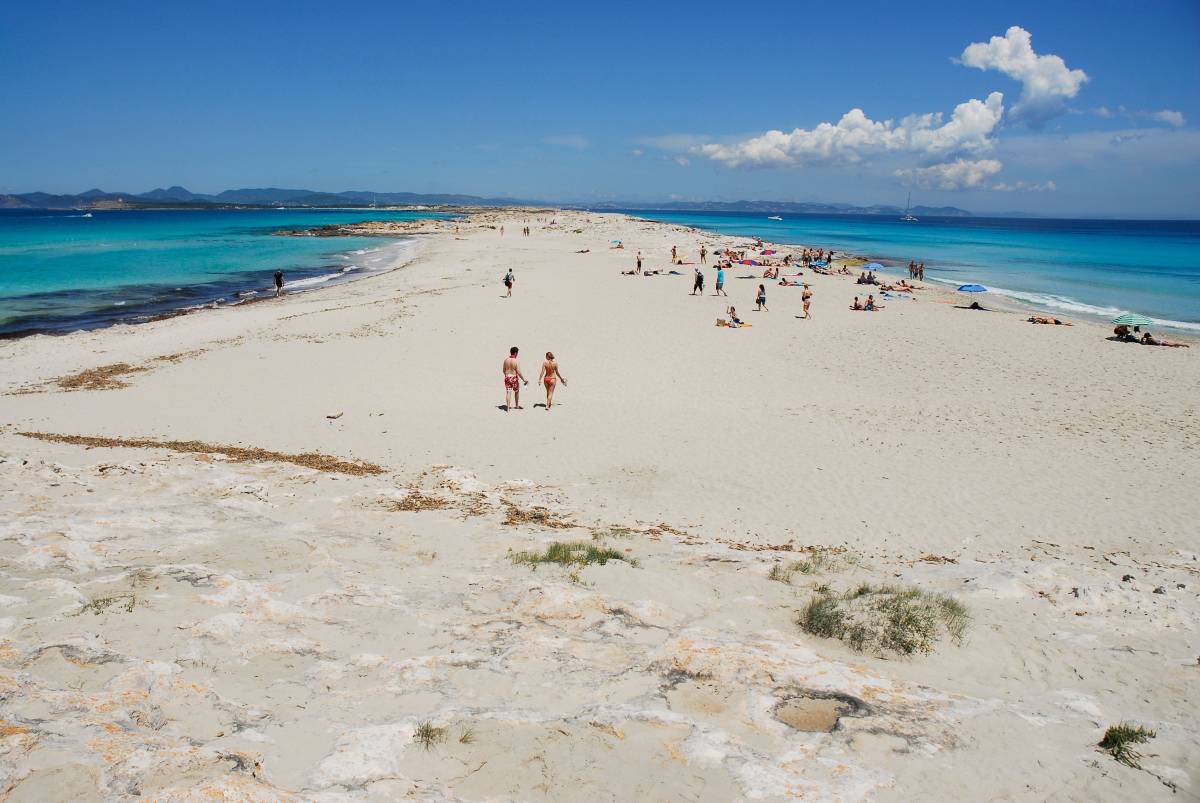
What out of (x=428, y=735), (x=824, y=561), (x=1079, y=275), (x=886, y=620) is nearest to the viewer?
(x=428, y=735)

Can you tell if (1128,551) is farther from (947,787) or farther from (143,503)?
(143,503)

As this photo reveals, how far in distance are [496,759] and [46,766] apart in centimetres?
249

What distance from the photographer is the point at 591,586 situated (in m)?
6.92

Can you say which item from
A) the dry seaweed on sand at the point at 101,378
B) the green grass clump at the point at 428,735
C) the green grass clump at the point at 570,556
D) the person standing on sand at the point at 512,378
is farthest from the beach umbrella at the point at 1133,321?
the dry seaweed on sand at the point at 101,378

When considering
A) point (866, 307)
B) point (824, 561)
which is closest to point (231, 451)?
point (824, 561)

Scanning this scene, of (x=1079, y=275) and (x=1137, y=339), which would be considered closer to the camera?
(x=1137, y=339)

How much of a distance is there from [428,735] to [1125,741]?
5041 millimetres

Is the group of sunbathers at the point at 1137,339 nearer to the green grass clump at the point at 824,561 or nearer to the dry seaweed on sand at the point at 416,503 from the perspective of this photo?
the green grass clump at the point at 824,561

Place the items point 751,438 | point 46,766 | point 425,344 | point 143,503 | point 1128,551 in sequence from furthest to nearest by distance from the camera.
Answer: point 425,344 < point 751,438 < point 1128,551 < point 143,503 < point 46,766

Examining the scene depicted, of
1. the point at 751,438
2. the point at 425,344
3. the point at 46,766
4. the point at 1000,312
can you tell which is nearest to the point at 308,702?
the point at 46,766

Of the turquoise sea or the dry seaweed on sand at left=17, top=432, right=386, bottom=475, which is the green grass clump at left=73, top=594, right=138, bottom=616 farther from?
the turquoise sea

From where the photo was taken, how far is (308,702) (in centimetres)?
473

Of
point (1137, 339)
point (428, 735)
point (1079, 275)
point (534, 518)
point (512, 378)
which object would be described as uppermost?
point (1079, 275)

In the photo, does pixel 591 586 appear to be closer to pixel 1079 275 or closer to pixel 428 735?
pixel 428 735
